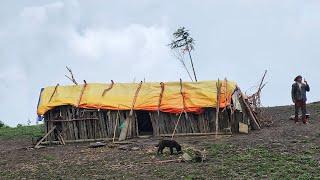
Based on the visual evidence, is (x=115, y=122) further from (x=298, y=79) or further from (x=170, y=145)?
(x=298, y=79)

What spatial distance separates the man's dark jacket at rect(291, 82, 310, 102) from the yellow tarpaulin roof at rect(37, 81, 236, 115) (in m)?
2.29

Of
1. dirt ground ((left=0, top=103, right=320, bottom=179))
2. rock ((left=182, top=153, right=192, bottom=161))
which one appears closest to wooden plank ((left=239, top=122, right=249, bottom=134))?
dirt ground ((left=0, top=103, right=320, bottom=179))

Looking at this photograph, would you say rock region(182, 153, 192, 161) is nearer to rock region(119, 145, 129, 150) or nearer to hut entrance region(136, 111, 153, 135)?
rock region(119, 145, 129, 150)

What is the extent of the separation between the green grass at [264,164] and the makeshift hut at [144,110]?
4.72 metres

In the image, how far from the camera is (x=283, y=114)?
2678 centimetres

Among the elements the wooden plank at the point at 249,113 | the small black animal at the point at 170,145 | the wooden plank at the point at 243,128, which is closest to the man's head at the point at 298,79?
the wooden plank at the point at 249,113

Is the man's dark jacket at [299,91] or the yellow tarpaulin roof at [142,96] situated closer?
the man's dark jacket at [299,91]

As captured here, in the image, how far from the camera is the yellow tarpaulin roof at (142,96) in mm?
21766

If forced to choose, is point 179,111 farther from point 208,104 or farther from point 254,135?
point 254,135

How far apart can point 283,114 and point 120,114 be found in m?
8.61

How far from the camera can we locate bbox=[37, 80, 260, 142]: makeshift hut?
71.0 ft

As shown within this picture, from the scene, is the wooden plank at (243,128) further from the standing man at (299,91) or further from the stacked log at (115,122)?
the standing man at (299,91)

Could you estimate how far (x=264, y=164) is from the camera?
14570 millimetres

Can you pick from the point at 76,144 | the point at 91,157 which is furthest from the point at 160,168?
the point at 76,144
